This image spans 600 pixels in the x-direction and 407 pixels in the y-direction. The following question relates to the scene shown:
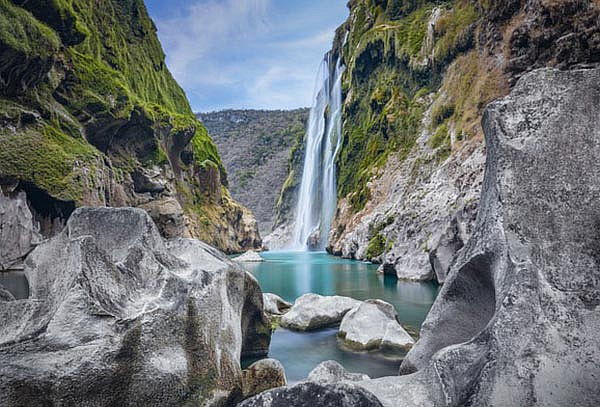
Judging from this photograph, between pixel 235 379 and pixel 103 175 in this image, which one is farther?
pixel 103 175

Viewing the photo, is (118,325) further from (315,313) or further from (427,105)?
(427,105)

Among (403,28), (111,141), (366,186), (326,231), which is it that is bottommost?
(326,231)

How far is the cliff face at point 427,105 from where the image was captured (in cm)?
2181

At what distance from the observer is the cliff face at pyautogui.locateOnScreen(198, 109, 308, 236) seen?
113 m

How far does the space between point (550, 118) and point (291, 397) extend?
12.2ft

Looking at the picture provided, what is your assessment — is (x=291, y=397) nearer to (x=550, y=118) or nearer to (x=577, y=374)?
(x=577, y=374)

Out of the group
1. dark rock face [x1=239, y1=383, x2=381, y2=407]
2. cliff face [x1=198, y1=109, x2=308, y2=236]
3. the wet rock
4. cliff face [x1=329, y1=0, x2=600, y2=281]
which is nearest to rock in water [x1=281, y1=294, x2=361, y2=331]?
the wet rock

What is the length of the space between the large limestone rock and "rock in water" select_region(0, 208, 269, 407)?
2256 mm

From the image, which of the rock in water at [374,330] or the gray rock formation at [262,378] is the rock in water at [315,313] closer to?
the rock in water at [374,330]

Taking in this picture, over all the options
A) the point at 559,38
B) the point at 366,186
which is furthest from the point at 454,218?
the point at 366,186

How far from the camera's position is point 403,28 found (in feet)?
162

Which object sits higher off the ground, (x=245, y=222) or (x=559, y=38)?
(x=559, y=38)

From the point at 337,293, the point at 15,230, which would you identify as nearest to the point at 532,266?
the point at 337,293

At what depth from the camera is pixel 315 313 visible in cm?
1138
